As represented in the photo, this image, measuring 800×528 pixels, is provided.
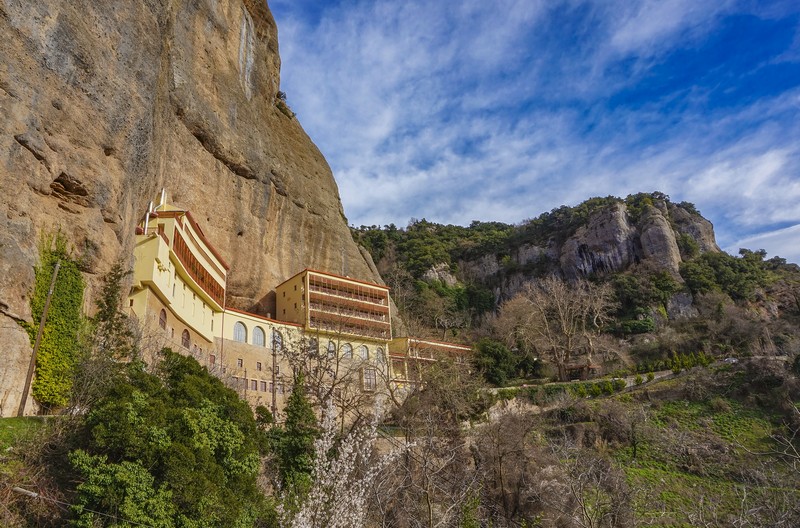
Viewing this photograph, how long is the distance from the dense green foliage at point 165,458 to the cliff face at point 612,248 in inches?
2093

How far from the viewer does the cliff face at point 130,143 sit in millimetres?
15359

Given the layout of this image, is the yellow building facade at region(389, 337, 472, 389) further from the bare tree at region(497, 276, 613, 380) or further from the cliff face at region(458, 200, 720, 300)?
the cliff face at region(458, 200, 720, 300)

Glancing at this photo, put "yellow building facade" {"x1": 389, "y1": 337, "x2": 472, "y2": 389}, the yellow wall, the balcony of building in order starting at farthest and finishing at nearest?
the balcony of building < "yellow building facade" {"x1": 389, "y1": 337, "x2": 472, "y2": 389} < the yellow wall

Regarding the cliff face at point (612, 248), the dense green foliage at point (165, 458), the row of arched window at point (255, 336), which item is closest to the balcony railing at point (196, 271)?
the row of arched window at point (255, 336)

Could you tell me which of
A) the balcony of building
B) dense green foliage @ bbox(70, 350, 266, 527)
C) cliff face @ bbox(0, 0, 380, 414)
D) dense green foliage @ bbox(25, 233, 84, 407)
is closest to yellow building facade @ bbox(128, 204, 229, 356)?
cliff face @ bbox(0, 0, 380, 414)

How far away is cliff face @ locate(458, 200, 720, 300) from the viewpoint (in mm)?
59656

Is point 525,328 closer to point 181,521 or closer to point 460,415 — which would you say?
point 460,415

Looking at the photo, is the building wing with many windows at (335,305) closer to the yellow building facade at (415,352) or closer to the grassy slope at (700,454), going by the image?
the yellow building facade at (415,352)

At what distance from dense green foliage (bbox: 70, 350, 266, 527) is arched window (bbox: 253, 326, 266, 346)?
1978 cm

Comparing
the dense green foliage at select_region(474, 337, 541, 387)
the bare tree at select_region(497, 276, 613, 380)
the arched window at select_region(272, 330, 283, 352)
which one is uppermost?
the bare tree at select_region(497, 276, 613, 380)

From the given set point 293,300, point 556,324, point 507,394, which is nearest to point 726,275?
point 556,324

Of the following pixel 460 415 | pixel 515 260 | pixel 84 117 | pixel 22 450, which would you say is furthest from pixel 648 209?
pixel 22 450

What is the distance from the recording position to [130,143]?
19.5 meters

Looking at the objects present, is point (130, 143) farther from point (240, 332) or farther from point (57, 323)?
point (240, 332)
